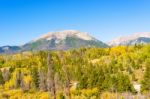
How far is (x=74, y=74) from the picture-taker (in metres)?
159

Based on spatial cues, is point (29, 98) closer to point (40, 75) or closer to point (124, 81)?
point (124, 81)

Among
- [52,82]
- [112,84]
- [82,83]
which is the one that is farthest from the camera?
[82,83]

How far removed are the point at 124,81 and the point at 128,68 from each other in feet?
191

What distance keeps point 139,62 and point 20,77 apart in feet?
224

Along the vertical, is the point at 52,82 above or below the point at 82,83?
above

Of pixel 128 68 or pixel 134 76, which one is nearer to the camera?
pixel 134 76

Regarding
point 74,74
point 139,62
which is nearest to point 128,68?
point 139,62

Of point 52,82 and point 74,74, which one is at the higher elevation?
point 52,82

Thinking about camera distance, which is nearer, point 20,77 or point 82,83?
point 82,83

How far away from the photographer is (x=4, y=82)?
182500 mm

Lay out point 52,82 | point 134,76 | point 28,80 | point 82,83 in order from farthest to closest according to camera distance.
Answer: point 28,80 → point 134,76 → point 82,83 → point 52,82

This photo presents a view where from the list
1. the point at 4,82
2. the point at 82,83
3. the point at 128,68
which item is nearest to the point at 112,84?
the point at 82,83

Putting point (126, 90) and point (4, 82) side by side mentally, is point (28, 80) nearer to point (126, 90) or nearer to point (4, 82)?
point (4, 82)

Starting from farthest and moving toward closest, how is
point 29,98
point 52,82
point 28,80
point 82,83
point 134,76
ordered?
point 28,80
point 134,76
point 82,83
point 29,98
point 52,82
